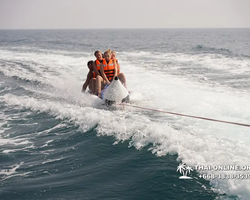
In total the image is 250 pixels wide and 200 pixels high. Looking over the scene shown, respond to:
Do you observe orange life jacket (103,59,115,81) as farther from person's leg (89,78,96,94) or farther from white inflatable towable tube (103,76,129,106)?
white inflatable towable tube (103,76,129,106)

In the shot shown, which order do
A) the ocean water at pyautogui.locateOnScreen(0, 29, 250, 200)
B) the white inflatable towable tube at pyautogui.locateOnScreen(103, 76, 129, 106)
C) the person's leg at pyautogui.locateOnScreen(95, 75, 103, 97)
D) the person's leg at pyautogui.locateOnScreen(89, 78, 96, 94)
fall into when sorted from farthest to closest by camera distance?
1. the person's leg at pyautogui.locateOnScreen(89, 78, 96, 94)
2. the person's leg at pyautogui.locateOnScreen(95, 75, 103, 97)
3. the white inflatable towable tube at pyautogui.locateOnScreen(103, 76, 129, 106)
4. the ocean water at pyautogui.locateOnScreen(0, 29, 250, 200)

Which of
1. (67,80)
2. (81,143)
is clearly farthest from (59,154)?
(67,80)

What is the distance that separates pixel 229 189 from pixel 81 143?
257 cm

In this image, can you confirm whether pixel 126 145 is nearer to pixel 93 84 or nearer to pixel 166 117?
pixel 166 117

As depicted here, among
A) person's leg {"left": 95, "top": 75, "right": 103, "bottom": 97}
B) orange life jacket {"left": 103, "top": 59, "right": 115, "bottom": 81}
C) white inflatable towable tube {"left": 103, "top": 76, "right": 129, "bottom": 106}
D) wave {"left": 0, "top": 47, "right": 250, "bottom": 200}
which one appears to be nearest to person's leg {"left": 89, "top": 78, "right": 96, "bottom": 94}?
person's leg {"left": 95, "top": 75, "right": 103, "bottom": 97}

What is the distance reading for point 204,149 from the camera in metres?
4.00

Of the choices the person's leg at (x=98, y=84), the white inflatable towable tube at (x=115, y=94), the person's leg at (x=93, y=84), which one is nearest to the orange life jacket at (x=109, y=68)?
the person's leg at (x=98, y=84)

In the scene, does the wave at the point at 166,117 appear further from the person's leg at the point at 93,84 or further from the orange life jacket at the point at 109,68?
the orange life jacket at the point at 109,68

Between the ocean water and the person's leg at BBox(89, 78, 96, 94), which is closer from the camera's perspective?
the ocean water

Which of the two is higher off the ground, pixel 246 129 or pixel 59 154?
pixel 246 129

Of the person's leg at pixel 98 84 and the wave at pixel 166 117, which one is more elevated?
the person's leg at pixel 98 84

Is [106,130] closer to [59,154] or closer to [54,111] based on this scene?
[59,154]

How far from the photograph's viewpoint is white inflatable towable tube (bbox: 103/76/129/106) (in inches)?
247

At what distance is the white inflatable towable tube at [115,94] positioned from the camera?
247 inches
